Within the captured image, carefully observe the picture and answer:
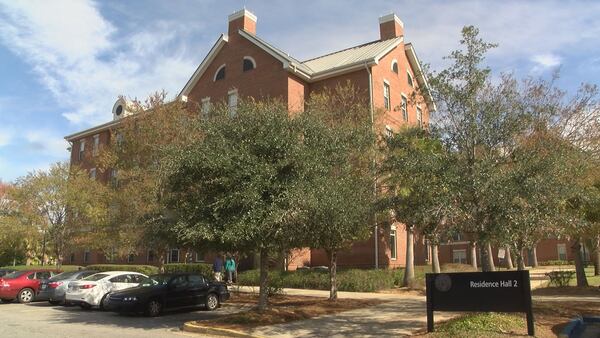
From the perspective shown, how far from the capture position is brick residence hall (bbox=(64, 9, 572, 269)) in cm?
2800

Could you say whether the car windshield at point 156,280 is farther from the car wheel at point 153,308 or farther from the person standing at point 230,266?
the person standing at point 230,266

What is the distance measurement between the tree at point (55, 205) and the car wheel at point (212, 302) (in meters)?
14.3

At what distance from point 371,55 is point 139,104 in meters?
13.5

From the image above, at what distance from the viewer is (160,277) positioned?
1639 centimetres

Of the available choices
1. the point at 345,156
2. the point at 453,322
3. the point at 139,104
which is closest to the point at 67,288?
the point at 139,104

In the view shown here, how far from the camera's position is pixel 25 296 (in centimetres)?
2116

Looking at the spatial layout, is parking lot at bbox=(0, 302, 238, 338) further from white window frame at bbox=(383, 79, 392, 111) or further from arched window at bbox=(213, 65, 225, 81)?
arched window at bbox=(213, 65, 225, 81)

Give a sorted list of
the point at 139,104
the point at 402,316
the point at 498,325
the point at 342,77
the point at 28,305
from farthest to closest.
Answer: the point at 342,77
the point at 139,104
the point at 28,305
the point at 402,316
the point at 498,325

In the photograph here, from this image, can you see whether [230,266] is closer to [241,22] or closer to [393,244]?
[393,244]

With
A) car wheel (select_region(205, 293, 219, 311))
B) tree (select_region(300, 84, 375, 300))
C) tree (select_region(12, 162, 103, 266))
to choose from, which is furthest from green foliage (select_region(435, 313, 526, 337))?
tree (select_region(12, 162, 103, 266))

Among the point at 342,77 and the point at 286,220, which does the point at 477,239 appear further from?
the point at 342,77

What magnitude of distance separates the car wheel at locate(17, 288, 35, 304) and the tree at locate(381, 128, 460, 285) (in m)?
16.2

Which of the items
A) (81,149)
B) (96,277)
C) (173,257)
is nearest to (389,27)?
(173,257)

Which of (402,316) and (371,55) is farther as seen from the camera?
(371,55)
